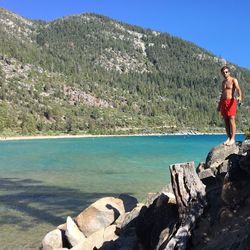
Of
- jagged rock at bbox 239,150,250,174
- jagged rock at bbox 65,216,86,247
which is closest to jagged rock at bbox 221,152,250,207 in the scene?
jagged rock at bbox 239,150,250,174

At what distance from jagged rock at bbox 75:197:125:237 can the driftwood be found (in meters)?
4.63

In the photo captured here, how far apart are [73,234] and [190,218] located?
5.45 m

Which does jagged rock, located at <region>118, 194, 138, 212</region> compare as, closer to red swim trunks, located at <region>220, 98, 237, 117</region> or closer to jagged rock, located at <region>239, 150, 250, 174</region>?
red swim trunks, located at <region>220, 98, 237, 117</region>

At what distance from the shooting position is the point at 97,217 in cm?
1369

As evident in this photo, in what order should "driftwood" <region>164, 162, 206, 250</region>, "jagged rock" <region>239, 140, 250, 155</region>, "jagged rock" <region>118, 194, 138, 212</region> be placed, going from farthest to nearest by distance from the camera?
"jagged rock" <region>118, 194, 138, 212</region> < "jagged rock" <region>239, 140, 250, 155</region> < "driftwood" <region>164, 162, 206, 250</region>

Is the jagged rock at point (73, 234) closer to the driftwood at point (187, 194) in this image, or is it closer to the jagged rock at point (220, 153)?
the jagged rock at point (220, 153)

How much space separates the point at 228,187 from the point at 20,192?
21034mm

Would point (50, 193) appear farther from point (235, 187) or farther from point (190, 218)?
point (235, 187)

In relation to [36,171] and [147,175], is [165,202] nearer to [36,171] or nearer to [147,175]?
[147,175]

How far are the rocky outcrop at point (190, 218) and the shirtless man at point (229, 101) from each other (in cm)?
107

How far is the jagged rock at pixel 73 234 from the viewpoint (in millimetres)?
13133

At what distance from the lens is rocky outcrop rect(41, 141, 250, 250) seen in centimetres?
837

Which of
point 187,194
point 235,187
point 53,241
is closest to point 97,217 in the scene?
point 53,241

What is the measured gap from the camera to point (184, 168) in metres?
9.62
